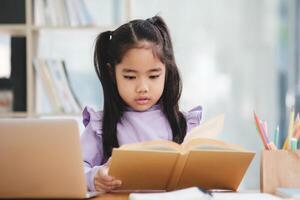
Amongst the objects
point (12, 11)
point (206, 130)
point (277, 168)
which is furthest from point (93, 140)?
point (12, 11)

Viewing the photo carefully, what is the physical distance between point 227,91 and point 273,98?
30cm

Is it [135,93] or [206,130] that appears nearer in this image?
[206,130]

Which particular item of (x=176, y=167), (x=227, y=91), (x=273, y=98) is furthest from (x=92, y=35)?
(x=176, y=167)

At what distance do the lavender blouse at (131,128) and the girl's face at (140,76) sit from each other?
0.37 ft

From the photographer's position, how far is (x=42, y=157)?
43.3 inches

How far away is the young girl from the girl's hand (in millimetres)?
180

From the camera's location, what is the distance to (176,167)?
4.00ft

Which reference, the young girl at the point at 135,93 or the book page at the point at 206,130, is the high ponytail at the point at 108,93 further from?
the book page at the point at 206,130

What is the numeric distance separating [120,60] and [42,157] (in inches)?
19.1

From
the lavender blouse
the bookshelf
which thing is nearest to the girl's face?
the lavender blouse

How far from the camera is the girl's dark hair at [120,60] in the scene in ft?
4.98

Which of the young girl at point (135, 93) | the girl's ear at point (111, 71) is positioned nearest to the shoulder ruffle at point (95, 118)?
the young girl at point (135, 93)

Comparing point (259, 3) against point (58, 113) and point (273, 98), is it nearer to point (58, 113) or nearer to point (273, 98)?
point (273, 98)

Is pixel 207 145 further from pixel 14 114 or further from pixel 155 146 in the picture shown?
pixel 14 114
